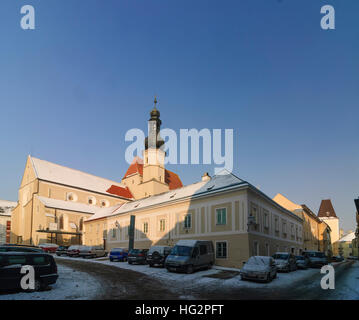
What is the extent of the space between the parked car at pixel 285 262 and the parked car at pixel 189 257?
201 inches

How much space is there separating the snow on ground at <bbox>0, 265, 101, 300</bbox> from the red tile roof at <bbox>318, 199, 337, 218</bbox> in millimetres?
107900

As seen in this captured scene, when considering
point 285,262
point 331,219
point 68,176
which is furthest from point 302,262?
point 331,219

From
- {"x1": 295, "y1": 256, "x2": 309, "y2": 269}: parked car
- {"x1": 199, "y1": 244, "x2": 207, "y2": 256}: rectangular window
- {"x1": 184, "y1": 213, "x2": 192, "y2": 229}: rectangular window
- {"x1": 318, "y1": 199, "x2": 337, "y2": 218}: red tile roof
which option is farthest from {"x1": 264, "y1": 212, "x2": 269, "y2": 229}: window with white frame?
{"x1": 318, "y1": 199, "x2": 337, "y2": 218}: red tile roof

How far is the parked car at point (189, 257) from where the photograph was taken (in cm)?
2078

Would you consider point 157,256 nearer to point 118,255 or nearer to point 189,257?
point 189,257

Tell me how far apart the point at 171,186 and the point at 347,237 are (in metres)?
65.1

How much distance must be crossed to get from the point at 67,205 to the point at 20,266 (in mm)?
46180

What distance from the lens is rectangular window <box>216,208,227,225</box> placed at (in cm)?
2758

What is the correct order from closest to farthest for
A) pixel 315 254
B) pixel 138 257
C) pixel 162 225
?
pixel 138 257 < pixel 315 254 < pixel 162 225

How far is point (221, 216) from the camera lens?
27953mm

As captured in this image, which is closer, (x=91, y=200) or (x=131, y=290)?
(x=131, y=290)

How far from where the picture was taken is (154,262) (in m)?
24.5
